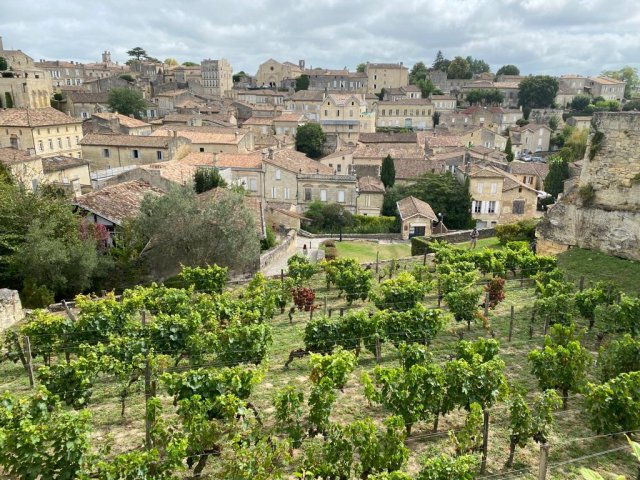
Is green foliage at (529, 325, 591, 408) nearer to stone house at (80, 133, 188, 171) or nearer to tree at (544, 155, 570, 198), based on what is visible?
stone house at (80, 133, 188, 171)

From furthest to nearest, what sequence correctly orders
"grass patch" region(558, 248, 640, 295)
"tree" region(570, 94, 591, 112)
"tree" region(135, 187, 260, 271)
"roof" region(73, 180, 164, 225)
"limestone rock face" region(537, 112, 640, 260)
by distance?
"tree" region(570, 94, 591, 112)
"roof" region(73, 180, 164, 225)
"tree" region(135, 187, 260, 271)
"limestone rock face" region(537, 112, 640, 260)
"grass patch" region(558, 248, 640, 295)

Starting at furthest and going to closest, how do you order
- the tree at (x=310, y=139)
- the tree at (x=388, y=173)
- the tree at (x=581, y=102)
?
the tree at (x=581, y=102) < the tree at (x=310, y=139) < the tree at (x=388, y=173)

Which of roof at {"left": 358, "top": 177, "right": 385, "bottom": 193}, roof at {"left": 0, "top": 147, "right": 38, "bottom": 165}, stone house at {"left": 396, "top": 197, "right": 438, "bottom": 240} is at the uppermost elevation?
roof at {"left": 0, "top": 147, "right": 38, "bottom": 165}

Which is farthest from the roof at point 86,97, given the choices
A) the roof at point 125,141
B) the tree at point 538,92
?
the tree at point 538,92

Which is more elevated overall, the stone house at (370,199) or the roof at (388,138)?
the roof at (388,138)

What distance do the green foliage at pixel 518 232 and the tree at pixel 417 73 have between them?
89.4 metres

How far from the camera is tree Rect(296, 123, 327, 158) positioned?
63719 mm

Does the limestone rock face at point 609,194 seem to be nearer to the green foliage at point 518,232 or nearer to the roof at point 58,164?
the green foliage at point 518,232

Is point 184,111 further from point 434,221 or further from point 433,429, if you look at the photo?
point 433,429

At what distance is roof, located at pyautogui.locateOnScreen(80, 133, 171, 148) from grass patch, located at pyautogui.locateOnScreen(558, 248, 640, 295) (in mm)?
35690

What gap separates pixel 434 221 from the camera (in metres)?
42.1

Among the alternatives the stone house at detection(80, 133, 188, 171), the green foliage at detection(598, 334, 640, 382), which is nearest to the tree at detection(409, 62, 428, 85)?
the stone house at detection(80, 133, 188, 171)

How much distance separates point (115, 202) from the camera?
27.7 m

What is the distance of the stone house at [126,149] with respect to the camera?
45.2 m
